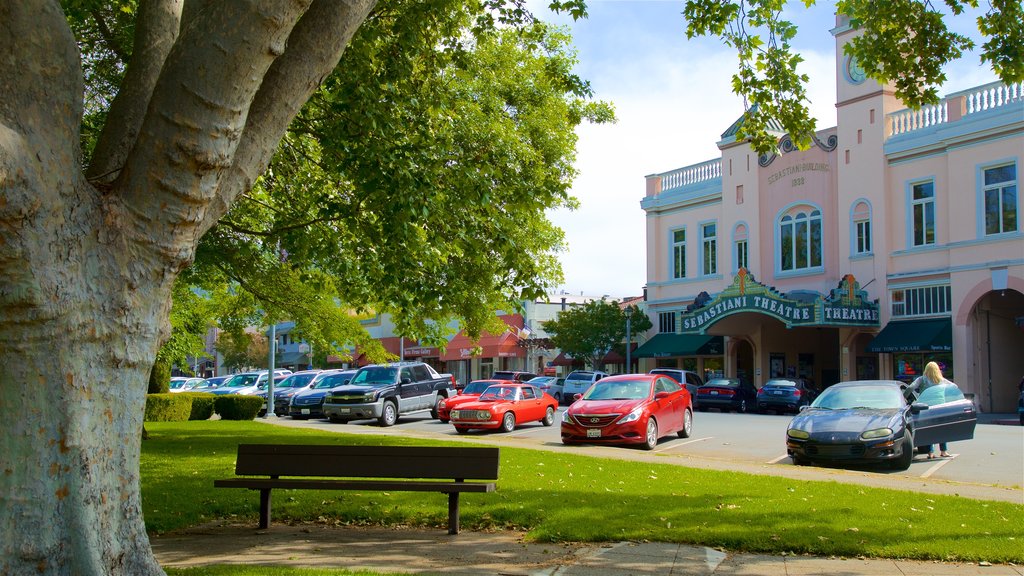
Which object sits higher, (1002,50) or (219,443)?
(1002,50)

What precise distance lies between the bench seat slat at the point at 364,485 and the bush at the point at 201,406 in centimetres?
2099

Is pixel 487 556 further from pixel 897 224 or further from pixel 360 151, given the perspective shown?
pixel 897 224

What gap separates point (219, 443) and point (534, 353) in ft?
131

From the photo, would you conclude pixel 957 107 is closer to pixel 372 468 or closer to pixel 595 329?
pixel 595 329

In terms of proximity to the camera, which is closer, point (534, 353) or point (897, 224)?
point (897, 224)

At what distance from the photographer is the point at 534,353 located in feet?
187

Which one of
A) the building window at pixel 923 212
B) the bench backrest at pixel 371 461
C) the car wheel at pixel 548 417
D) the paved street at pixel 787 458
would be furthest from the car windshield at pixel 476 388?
the bench backrest at pixel 371 461

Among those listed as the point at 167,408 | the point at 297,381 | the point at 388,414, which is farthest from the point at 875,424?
the point at 297,381

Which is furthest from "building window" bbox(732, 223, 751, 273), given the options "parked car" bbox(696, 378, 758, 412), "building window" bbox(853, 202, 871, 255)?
"parked car" bbox(696, 378, 758, 412)

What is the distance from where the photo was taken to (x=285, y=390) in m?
36.9

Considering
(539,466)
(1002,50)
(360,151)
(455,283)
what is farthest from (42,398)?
(1002,50)

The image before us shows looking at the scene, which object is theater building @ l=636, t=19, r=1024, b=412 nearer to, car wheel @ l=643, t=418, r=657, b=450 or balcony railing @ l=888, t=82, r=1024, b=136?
balcony railing @ l=888, t=82, r=1024, b=136

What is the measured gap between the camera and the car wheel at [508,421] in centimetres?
2411

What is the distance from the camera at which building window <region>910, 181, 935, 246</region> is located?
112 feet
